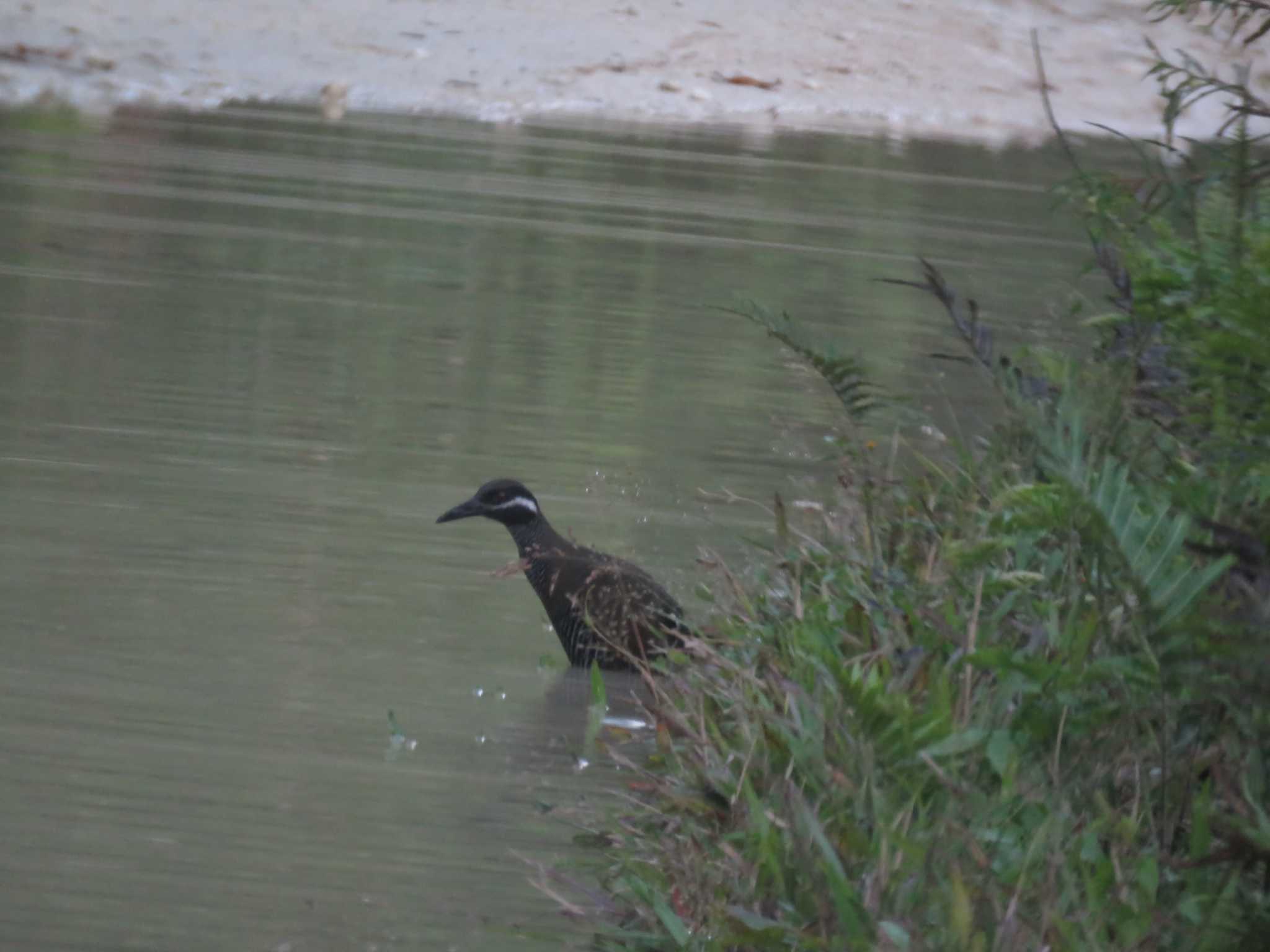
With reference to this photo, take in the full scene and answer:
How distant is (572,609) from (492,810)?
4.31ft

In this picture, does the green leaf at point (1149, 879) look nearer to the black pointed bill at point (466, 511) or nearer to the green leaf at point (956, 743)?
the green leaf at point (956, 743)

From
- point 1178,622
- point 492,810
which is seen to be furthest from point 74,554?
point 1178,622

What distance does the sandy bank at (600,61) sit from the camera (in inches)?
850

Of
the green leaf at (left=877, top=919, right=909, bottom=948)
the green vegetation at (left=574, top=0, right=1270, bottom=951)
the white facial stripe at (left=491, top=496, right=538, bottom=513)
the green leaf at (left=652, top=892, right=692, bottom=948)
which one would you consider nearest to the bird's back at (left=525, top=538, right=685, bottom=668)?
the white facial stripe at (left=491, top=496, right=538, bottom=513)

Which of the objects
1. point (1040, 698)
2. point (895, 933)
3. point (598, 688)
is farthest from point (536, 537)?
point (895, 933)

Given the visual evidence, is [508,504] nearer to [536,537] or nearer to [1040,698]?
[536,537]

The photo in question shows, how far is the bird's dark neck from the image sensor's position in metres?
7.04

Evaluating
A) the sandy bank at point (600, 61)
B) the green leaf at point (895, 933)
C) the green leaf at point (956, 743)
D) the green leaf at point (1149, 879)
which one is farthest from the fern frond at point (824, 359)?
the sandy bank at point (600, 61)

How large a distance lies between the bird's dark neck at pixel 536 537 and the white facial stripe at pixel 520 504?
44 mm

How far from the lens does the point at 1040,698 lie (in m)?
4.58

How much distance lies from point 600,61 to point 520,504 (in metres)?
17.5

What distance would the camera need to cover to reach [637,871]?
4645 mm

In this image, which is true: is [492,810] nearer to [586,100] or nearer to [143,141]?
[143,141]

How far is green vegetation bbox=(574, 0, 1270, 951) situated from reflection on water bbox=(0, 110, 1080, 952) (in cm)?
40
